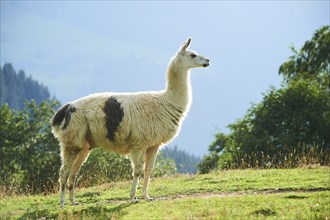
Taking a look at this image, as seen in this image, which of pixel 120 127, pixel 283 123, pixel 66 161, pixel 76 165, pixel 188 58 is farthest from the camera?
pixel 283 123

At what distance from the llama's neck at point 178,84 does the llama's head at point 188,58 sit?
0.42 feet

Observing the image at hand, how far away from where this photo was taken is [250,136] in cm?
3312

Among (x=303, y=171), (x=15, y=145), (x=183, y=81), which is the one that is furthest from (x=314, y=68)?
(x=183, y=81)

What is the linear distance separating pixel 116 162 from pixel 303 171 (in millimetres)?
31154

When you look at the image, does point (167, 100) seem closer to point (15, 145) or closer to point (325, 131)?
point (325, 131)

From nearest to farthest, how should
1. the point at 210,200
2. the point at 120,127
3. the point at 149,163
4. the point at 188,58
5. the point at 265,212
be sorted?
the point at 265,212 < the point at 210,200 < the point at 120,127 < the point at 149,163 < the point at 188,58

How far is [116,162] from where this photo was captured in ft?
148

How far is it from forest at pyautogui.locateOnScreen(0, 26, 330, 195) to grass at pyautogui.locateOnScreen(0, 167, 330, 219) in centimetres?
262

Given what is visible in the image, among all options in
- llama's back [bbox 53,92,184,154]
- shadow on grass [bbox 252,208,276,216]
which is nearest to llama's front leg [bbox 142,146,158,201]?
llama's back [bbox 53,92,184,154]

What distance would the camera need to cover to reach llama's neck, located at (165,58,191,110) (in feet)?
41.8

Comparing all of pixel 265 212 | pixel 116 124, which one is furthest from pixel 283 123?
pixel 265 212

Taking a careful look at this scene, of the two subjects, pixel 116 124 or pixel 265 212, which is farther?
pixel 116 124

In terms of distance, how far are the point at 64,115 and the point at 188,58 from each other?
3.46m

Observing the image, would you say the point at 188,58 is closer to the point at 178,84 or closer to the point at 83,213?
the point at 178,84
